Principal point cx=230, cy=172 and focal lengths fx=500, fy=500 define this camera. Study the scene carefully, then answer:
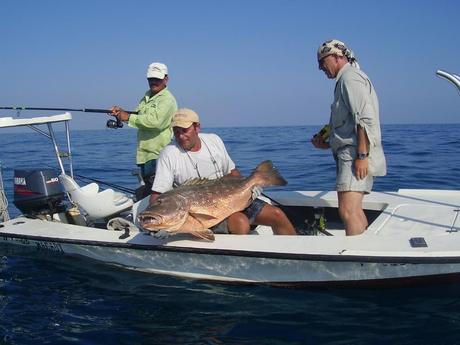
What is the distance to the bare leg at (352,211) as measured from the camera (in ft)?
16.5

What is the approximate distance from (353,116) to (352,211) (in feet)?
3.22

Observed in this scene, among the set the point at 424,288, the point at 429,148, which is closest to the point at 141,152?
the point at 424,288

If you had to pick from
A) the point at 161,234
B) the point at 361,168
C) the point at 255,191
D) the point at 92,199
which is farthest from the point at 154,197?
the point at 361,168

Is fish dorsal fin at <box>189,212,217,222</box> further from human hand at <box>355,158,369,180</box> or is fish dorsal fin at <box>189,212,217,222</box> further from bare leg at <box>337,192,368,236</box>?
human hand at <box>355,158,369,180</box>

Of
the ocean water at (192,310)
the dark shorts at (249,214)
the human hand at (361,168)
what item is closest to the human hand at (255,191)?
the dark shorts at (249,214)

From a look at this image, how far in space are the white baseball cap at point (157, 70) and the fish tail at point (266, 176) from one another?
1.91 meters

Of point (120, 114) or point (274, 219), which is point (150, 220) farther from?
point (120, 114)

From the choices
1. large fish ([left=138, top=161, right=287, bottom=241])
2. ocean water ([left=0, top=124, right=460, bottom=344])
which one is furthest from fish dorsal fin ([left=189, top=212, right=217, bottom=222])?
ocean water ([left=0, top=124, right=460, bottom=344])

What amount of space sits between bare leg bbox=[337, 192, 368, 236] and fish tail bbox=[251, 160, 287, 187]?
27.4 inches

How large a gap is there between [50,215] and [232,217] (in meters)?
2.97

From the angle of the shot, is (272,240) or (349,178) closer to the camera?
(349,178)

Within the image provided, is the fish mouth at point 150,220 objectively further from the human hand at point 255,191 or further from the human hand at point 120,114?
the human hand at point 120,114

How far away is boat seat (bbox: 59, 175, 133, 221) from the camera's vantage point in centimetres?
625

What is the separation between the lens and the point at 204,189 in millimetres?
5121
